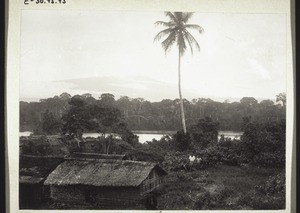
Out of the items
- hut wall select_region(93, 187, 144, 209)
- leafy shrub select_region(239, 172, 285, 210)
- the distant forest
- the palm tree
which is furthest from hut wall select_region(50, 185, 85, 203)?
leafy shrub select_region(239, 172, 285, 210)

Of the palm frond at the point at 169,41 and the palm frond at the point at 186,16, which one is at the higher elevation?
the palm frond at the point at 186,16

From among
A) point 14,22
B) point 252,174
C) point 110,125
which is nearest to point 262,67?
point 252,174

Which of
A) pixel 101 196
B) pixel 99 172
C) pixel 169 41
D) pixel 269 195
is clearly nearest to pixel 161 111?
pixel 169 41

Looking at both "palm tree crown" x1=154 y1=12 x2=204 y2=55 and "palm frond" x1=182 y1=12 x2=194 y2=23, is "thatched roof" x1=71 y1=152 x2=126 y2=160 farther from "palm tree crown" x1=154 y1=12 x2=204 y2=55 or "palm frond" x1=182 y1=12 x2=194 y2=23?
"palm frond" x1=182 y1=12 x2=194 y2=23

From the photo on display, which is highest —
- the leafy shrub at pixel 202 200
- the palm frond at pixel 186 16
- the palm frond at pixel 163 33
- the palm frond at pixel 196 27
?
the palm frond at pixel 186 16

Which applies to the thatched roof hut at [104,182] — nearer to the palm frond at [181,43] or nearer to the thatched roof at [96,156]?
the thatched roof at [96,156]

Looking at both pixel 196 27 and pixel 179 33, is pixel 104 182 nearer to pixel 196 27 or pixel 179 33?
pixel 179 33

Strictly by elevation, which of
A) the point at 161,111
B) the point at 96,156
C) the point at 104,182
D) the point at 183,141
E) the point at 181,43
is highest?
the point at 181,43

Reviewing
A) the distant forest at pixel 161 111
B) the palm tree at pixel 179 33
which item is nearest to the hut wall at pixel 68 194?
the distant forest at pixel 161 111
